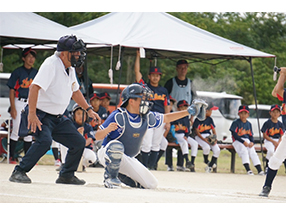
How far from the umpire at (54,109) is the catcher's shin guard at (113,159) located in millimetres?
391

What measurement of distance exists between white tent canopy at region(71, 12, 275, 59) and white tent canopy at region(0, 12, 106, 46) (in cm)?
99

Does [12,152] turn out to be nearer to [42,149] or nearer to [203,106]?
[42,149]

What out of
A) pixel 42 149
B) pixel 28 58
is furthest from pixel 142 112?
pixel 28 58

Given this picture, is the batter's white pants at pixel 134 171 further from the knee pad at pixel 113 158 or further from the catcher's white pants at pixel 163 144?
the catcher's white pants at pixel 163 144

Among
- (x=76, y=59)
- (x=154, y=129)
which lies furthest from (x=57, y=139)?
(x=154, y=129)

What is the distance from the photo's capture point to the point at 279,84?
19.6ft

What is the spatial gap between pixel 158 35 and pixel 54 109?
5068 mm

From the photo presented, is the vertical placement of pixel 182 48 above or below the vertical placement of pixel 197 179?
above

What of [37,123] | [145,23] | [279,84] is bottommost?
[37,123]

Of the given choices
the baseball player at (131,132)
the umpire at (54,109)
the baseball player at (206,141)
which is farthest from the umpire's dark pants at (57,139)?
the baseball player at (206,141)

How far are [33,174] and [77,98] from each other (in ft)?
7.45

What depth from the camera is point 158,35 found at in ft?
34.6

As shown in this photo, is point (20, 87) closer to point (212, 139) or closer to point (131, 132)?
point (131, 132)

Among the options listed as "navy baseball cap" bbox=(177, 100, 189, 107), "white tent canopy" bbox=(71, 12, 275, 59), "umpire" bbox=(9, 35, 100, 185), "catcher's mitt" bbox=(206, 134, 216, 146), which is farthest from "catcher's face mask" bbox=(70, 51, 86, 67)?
"catcher's mitt" bbox=(206, 134, 216, 146)
